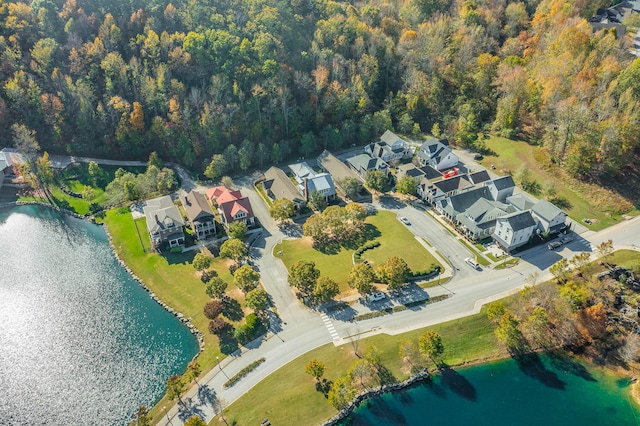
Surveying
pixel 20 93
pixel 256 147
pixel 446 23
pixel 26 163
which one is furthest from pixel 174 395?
pixel 446 23

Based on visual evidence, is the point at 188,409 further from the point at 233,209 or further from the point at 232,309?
the point at 233,209

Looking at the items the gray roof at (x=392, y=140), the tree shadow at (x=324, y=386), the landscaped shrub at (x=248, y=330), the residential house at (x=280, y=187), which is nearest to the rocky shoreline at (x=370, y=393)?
the tree shadow at (x=324, y=386)

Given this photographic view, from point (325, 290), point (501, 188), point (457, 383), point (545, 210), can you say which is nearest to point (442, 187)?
point (501, 188)

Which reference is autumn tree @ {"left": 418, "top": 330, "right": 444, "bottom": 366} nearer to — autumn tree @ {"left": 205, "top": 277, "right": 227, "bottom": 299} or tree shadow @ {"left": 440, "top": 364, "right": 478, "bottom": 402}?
tree shadow @ {"left": 440, "top": 364, "right": 478, "bottom": 402}

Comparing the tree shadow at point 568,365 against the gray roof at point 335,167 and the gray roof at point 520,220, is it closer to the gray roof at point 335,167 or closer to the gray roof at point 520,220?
the gray roof at point 520,220

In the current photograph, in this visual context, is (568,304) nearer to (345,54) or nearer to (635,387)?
(635,387)

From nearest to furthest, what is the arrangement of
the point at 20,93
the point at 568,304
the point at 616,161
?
the point at 568,304 < the point at 616,161 < the point at 20,93
